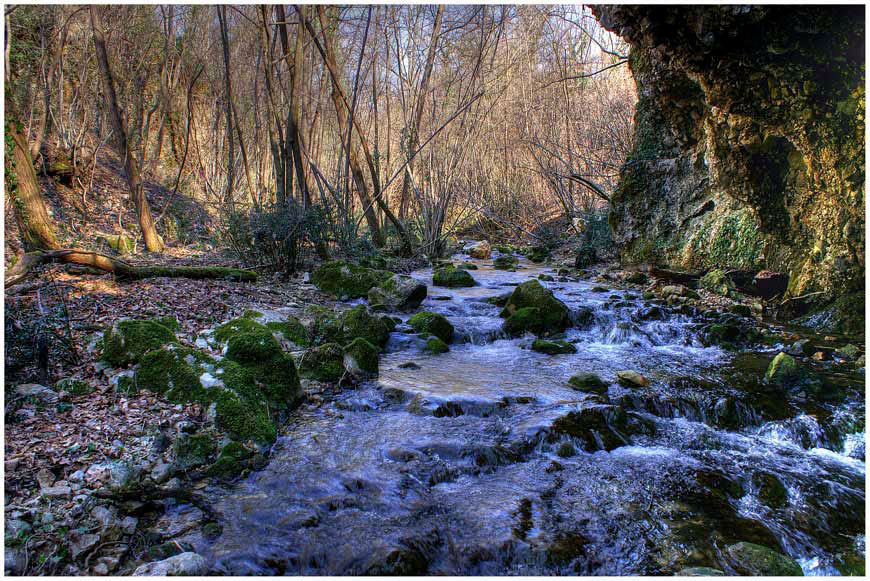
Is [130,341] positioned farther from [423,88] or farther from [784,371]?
[423,88]

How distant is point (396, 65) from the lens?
37.5 ft

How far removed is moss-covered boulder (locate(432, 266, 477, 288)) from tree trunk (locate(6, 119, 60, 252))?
620cm

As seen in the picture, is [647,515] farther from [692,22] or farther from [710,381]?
[692,22]

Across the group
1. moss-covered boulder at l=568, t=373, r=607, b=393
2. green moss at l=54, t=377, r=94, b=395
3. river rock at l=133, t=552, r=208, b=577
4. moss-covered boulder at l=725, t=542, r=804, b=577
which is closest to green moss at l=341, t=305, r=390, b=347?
moss-covered boulder at l=568, t=373, r=607, b=393

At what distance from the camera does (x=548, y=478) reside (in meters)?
3.48

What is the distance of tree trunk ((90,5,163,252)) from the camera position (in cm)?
854

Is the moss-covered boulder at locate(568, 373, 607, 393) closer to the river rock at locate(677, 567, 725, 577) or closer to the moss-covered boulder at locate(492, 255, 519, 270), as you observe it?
the river rock at locate(677, 567, 725, 577)

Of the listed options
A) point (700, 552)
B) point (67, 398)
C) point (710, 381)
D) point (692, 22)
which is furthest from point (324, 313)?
point (692, 22)

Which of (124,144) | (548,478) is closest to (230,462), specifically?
(548,478)

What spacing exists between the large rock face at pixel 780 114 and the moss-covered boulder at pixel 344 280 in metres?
5.13

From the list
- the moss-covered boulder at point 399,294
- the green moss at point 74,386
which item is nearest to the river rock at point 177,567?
the green moss at point 74,386

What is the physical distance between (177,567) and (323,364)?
2.70 metres

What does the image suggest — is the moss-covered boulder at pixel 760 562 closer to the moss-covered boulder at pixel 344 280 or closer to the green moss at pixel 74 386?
the green moss at pixel 74 386

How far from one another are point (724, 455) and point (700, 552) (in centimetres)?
127
